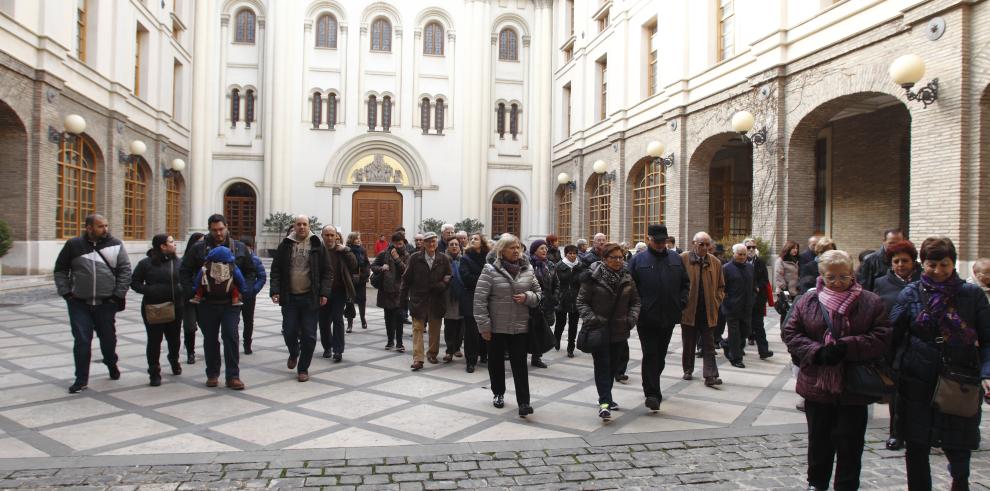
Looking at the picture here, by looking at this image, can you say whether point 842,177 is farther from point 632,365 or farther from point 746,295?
point 632,365

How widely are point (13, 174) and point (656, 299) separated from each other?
1552 cm

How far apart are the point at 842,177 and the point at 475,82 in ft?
53.6

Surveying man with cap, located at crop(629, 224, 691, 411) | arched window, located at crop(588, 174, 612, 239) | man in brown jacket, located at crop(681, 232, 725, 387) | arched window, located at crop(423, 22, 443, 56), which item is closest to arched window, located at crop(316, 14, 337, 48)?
arched window, located at crop(423, 22, 443, 56)

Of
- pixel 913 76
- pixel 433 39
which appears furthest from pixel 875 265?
pixel 433 39

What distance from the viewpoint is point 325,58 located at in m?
27.5

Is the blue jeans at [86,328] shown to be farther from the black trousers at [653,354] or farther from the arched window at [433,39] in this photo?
the arched window at [433,39]

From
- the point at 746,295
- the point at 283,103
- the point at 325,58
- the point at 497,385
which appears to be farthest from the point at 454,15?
the point at 497,385

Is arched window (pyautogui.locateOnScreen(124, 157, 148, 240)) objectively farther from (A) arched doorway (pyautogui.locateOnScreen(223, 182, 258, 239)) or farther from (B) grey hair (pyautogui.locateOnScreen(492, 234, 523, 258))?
(B) grey hair (pyautogui.locateOnScreen(492, 234, 523, 258))

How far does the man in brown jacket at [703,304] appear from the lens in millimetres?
6770

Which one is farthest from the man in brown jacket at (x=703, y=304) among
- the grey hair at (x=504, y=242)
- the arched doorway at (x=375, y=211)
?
the arched doorway at (x=375, y=211)

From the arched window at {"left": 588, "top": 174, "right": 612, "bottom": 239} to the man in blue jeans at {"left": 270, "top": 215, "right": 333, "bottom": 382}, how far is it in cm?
1625

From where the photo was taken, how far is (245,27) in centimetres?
2741

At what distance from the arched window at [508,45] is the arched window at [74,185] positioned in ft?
58.4

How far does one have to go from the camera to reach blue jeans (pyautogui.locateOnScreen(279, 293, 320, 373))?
685 centimetres
